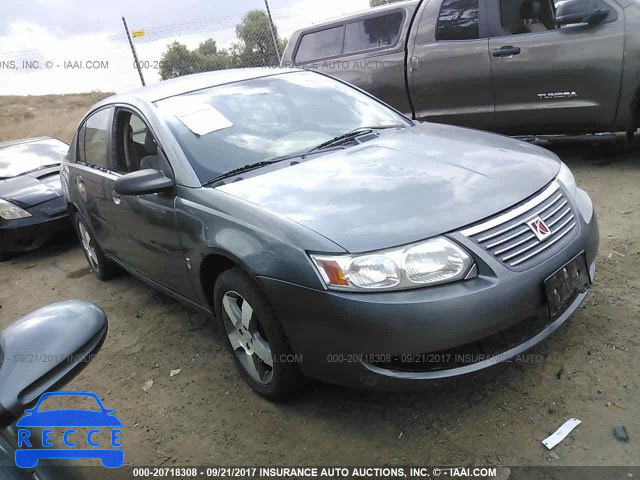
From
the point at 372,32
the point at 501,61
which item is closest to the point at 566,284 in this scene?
the point at 501,61

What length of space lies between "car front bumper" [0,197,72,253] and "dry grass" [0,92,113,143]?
7681 mm

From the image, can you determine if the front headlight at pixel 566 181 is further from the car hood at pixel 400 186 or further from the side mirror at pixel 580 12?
the side mirror at pixel 580 12

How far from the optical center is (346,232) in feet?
7.35

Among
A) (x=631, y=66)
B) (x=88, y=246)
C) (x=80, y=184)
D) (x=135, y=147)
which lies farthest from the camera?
(x=88, y=246)

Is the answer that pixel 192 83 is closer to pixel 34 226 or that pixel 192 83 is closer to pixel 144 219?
pixel 144 219

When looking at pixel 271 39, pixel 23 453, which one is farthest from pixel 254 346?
pixel 271 39

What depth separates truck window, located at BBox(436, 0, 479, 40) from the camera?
561 cm

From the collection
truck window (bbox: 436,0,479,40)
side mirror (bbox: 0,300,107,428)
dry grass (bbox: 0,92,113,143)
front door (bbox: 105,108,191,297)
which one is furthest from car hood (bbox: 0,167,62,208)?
dry grass (bbox: 0,92,113,143)

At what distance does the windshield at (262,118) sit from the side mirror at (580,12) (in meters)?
2.27

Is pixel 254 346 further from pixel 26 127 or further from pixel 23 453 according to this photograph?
pixel 26 127

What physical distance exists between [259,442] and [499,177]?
5.40 ft

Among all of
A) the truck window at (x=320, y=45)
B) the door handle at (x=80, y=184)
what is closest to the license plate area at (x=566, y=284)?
the door handle at (x=80, y=184)

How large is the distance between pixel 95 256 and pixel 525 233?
3.85m

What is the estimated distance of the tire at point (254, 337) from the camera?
246cm
